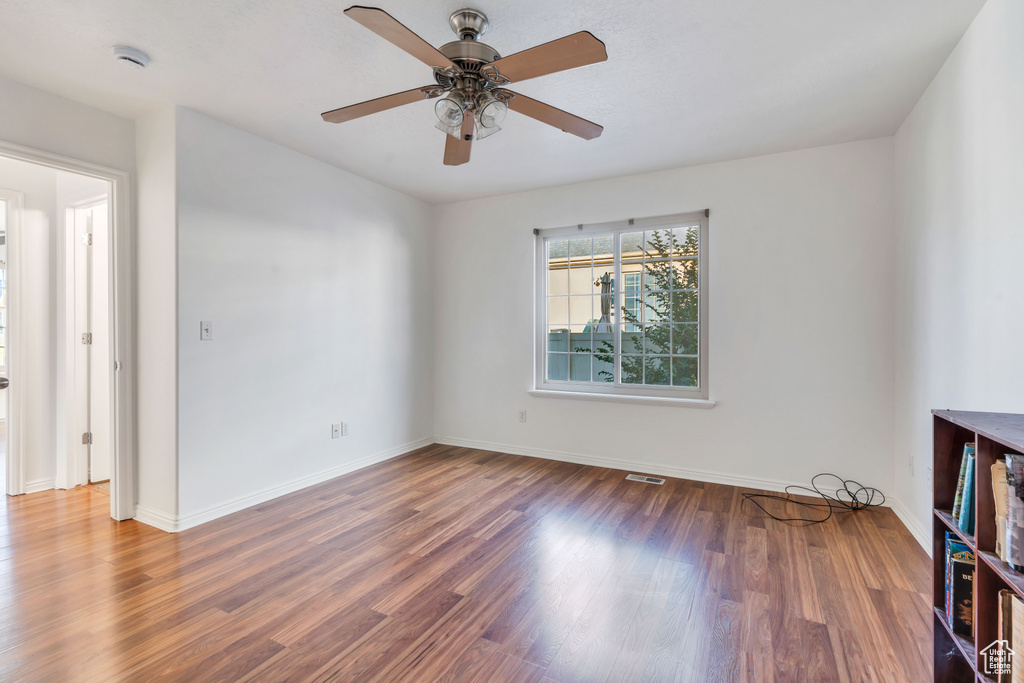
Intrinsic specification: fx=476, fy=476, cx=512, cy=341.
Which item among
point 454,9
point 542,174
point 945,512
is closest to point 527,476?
point 542,174

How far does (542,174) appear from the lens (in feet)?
13.3

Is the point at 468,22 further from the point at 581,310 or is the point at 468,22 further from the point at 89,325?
the point at 89,325

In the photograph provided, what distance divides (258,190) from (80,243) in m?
1.54

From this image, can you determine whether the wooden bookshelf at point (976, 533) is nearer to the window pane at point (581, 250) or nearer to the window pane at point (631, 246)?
the window pane at point (631, 246)

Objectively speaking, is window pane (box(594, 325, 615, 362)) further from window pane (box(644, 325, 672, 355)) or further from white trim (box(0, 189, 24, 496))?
white trim (box(0, 189, 24, 496))

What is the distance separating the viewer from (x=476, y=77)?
77.4 inches

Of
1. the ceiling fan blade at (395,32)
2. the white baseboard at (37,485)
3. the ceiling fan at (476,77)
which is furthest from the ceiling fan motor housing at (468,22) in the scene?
the white baseboard at (37,485)

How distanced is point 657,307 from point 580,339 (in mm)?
774

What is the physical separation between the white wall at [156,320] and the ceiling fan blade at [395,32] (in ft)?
6.45

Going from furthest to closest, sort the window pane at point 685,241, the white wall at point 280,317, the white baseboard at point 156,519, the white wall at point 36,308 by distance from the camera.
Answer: the window pane at point 685,241 < the white wall at point 36,308 < the white wall at point 280,317 < the white baseboard at point 156,519

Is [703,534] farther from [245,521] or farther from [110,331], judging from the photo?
[110,331]

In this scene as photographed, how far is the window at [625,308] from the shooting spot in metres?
3.97

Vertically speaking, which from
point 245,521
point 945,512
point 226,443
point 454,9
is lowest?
point 245,521

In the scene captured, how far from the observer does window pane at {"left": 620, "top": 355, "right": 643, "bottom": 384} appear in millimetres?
4211
